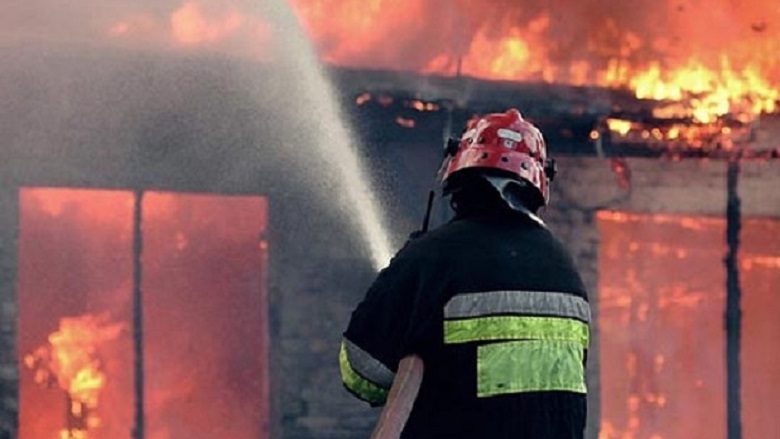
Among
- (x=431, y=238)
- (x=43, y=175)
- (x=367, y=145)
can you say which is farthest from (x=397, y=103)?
(x=431, y=238)

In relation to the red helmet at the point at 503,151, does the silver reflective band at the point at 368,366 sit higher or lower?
lower

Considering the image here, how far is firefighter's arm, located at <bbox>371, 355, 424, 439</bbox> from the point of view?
11.3 feet

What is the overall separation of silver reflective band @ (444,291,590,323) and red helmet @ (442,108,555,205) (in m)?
0.32

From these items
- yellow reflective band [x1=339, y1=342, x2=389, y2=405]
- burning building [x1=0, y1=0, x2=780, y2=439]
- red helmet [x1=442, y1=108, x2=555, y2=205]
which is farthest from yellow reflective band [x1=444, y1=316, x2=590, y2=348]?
burning building [x1=0, y1=0, x2=780, y2=439]

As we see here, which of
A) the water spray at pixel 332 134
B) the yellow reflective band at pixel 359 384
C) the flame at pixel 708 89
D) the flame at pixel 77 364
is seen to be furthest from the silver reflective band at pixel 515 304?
the flame at pixel 708 89

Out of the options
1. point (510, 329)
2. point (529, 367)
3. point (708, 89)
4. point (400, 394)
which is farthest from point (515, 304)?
point (708, 89)

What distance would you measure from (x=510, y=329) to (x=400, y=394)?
0.33 metres

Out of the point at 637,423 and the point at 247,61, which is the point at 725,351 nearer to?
the point at 637,423

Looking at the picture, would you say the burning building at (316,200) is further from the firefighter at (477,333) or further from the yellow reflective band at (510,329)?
the yellow reflective band at (510,329)

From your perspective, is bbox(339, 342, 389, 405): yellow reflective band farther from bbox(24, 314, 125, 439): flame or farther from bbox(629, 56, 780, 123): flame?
bbox(629, 56, 780, 123): flame

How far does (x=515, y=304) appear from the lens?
3529 mm

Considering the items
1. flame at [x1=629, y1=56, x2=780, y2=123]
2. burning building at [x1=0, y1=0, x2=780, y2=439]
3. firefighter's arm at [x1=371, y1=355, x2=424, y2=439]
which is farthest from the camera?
flame at [x1=629, y1=56, x2=780, y2=123]

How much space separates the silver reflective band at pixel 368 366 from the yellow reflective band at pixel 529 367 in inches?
9.2

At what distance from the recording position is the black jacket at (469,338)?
345 cm
